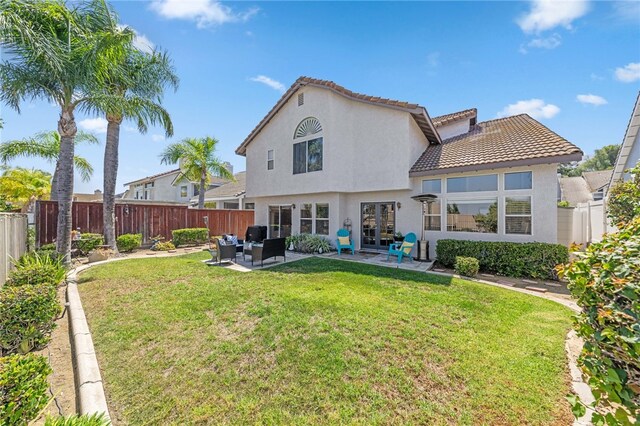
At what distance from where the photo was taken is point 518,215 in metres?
10.4

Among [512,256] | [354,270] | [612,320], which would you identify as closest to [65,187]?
[354,270]

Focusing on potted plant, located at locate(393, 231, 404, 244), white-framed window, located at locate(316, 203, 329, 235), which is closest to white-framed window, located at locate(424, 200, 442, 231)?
potted plant, located at locate(393, 231, 404, 244)

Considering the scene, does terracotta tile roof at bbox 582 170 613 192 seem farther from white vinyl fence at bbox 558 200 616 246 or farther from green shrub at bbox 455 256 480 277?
green shrub at bbox 455 256 480 277

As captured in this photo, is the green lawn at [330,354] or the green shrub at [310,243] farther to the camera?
the green shrub at [310,243]

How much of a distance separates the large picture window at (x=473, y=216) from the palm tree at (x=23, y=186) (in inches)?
1030

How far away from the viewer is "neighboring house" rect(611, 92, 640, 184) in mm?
12969

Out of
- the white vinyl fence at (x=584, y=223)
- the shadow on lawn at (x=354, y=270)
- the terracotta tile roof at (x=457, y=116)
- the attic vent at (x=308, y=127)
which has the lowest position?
the shadow on lawn at (x=354, y=270)

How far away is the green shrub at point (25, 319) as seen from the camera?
4.82 metres

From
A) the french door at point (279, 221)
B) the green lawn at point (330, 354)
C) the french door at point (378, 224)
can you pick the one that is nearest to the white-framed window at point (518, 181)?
the french door at point (378, 224)

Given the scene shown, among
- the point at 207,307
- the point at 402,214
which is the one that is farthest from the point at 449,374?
the point at 402,214

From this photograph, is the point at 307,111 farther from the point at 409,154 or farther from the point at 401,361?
the point at 401,361

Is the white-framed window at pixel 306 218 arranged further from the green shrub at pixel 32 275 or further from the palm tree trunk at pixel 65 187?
the green shrub at pixel 32 275

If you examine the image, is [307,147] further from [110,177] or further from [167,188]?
[167,188]

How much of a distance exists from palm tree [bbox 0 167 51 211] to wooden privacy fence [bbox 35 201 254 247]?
7.62 m
